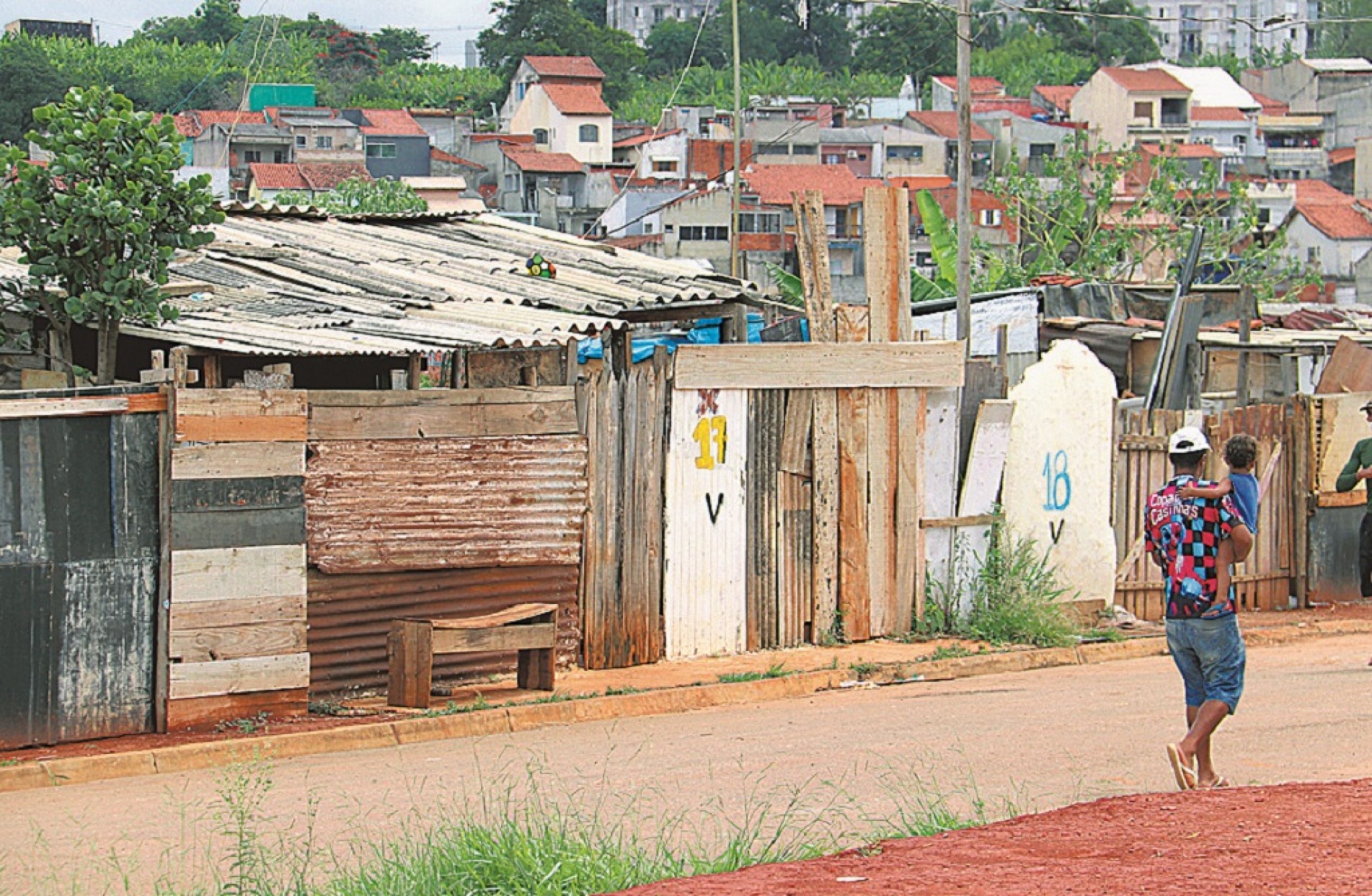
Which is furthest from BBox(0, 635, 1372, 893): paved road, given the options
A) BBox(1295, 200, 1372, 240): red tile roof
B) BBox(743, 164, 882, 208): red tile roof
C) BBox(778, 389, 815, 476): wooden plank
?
BBox(1295, 200, 1372, 240): red tile roof

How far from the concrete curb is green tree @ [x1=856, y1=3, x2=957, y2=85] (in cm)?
10303

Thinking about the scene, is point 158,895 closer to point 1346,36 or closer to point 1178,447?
point 1178,447

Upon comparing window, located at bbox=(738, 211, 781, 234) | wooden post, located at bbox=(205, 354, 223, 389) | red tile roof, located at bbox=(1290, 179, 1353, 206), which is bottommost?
wooden post, located at bbox=(205, 354, 223, 389)

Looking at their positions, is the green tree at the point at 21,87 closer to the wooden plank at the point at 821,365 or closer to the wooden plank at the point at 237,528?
the wooden plank at the point at 821,365

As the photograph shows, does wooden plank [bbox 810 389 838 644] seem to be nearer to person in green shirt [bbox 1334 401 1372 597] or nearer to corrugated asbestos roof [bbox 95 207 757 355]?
corrugated asbestos roof [bbox 95 207 757 355]

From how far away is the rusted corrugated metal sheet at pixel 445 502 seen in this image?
11.8 m

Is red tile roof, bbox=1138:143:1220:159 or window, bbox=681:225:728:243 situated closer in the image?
window, bbox=681:225:728:243

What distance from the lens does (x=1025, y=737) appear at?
1050 cm

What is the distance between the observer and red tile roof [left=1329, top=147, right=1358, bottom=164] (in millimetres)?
103438

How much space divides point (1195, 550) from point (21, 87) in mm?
67667

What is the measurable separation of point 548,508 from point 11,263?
208 inches

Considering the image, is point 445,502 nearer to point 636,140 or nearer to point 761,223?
point 761,223

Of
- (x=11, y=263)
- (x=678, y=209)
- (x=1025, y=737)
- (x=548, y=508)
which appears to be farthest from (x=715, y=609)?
(x=678, y=209)

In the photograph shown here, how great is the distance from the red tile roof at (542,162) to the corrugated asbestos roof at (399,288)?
193 feet
